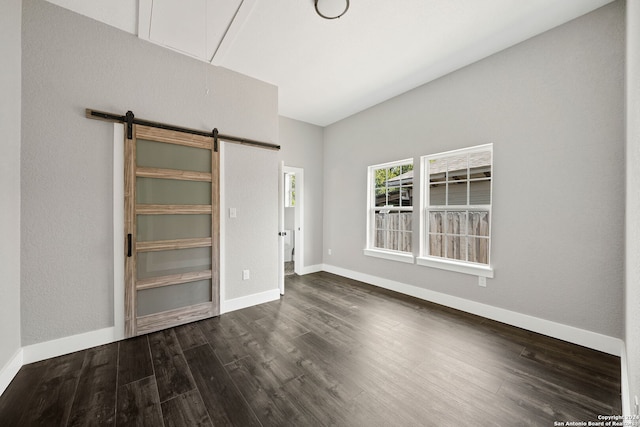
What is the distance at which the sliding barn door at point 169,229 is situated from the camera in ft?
8.36

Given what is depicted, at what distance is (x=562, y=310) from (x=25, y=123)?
206 inches

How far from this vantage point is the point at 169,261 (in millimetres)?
2787

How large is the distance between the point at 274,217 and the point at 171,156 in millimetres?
1500

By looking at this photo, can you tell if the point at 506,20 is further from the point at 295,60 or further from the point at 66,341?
the point at 66,341

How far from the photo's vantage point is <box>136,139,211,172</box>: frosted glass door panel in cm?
262

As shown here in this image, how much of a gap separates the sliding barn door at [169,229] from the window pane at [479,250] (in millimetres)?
3283

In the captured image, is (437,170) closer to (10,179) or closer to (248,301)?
(248,301)

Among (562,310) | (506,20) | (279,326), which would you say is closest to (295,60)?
(506,20)

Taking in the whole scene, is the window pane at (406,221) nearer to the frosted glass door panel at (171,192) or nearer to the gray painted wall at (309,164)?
the gray painted wall at (309,164)

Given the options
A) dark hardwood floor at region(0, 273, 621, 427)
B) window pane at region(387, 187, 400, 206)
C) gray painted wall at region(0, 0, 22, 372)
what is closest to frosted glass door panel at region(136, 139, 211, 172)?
gray painted wall at region(0, 0, 22, 372)

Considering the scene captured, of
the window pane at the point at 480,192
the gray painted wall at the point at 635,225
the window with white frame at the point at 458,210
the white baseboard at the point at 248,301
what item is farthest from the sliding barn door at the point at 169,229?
the gray painted wall at the point at 635,225

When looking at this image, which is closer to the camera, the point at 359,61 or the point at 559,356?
the point at 559,356

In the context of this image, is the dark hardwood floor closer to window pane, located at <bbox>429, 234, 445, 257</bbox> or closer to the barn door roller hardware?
window pane, located at <bbox>429, 234, 445, 257</bbox>

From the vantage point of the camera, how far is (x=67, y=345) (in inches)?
88.4
